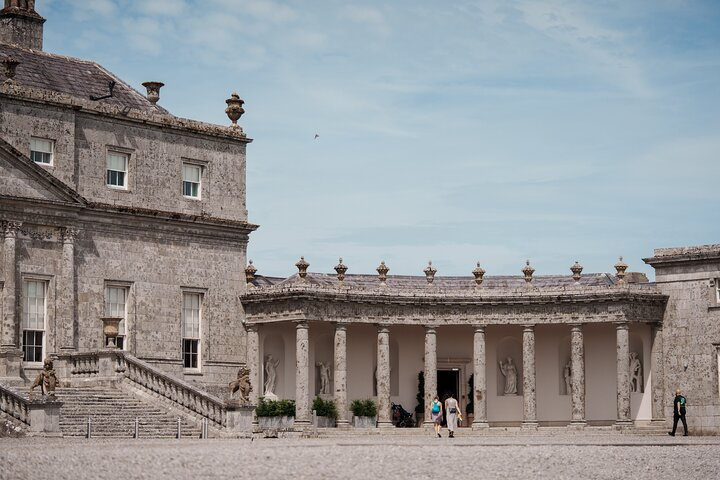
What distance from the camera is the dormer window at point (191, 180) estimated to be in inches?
1987

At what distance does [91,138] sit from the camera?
47375 millimetres

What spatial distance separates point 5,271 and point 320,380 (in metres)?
14.6

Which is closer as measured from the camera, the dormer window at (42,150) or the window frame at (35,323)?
the window frame at (35,323)

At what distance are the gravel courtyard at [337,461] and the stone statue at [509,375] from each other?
2167 cm

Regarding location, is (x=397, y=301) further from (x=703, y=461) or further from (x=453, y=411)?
(x=703, y=461)

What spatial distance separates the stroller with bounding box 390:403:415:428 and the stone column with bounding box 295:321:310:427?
493 cm

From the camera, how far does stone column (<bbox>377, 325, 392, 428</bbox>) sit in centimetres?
5041

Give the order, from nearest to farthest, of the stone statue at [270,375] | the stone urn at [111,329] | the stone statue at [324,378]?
the stone urn at [111,329], the stone statue at [270,375], the stone statue at [324,378]

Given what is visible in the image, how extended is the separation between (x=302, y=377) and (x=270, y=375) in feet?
10.9

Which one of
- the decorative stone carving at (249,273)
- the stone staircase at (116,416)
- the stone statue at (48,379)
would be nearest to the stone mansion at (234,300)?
the decorative stone carving at (249,273)

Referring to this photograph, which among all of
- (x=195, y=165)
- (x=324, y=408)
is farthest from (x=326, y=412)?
(x=195, y=165)

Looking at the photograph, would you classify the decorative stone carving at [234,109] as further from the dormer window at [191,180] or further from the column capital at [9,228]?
the column capital at [9,228]

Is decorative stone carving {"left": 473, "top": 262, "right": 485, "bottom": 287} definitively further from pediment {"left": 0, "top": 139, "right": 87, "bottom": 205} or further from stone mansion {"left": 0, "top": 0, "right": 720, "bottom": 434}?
pediment {"left": 0, "top": 139, "right": 87, "bottom": 205}

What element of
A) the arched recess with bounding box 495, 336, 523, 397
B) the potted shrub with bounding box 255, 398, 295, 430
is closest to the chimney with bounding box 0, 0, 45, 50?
the potted shrub with bounding box 255, 398, 295, 430
